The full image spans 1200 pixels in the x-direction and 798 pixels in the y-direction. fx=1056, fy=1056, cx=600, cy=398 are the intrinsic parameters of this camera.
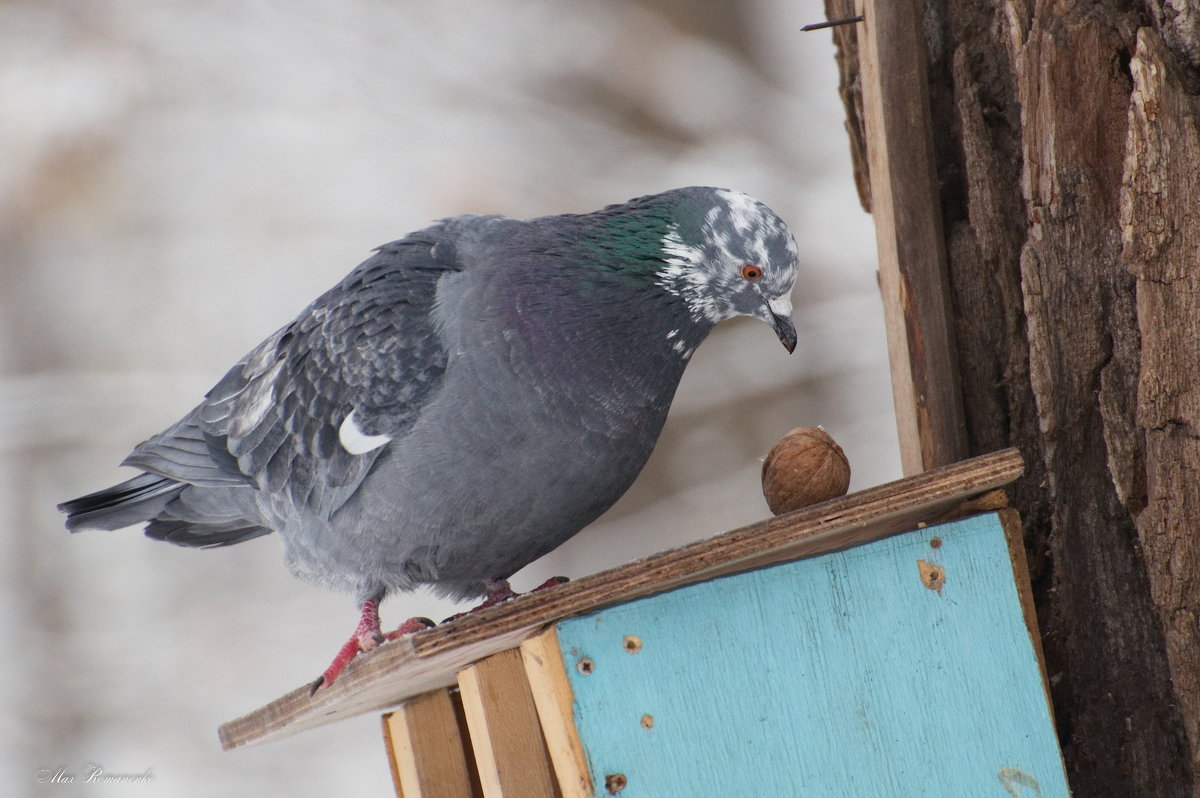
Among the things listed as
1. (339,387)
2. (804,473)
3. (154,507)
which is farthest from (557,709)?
(154,507)

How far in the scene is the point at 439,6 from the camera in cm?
413

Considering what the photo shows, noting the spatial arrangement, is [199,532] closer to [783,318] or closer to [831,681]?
[783,318]

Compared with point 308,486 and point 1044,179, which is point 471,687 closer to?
point 308,486

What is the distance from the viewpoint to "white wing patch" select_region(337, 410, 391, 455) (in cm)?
196

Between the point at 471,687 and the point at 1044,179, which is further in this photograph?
the point at 1044,179

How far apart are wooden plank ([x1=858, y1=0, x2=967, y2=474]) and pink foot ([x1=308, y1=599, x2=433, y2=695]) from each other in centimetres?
100

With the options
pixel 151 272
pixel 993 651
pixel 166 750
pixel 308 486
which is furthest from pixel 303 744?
pixel 993 651

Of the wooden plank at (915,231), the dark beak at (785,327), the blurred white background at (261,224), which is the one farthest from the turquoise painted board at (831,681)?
the blurred white background at (261,224)

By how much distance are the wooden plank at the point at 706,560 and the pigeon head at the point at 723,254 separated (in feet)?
1.97

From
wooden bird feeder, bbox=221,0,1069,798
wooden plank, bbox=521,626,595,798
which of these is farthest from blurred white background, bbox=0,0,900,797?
wooden plank, bbox=521,626,595,798

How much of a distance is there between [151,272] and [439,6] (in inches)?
59.8

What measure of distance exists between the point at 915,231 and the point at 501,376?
82 centimetres

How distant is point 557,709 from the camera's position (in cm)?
139

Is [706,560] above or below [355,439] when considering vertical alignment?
below
